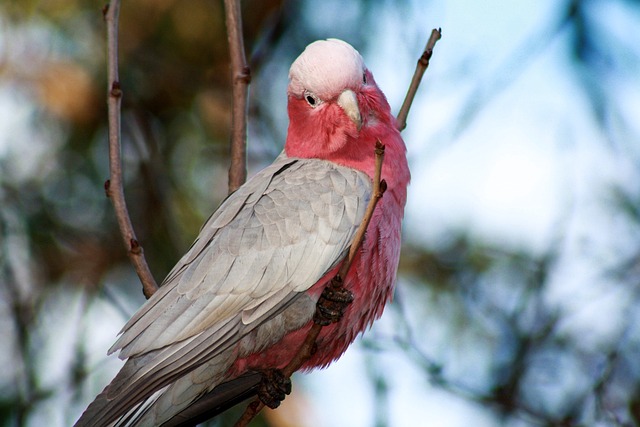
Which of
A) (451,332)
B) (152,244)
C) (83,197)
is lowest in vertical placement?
(451,332)

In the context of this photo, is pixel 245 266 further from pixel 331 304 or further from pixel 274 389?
pixel 274 389

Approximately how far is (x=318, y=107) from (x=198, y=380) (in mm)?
1468

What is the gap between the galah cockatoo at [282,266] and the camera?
369 centimetres

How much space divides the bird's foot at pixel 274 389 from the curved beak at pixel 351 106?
1254 millimetres

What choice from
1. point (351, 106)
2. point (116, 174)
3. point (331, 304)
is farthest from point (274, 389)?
point (351, 106)

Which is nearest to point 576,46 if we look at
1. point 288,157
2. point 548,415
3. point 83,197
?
point 548,415

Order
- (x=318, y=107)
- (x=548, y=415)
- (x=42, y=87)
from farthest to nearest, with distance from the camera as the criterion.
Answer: (x=42, y=87)
(x=548, y=415)
(x=318, y=107)

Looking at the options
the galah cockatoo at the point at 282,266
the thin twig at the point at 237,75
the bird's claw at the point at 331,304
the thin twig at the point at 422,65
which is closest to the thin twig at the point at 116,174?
the galah cockatoo at the point at 282,266

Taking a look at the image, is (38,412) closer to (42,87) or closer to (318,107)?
(42,87)

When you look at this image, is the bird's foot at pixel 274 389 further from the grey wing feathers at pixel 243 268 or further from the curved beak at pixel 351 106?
the curved beak at pixel 351 106

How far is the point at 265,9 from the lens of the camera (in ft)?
24.6

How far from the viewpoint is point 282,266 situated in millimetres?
3906

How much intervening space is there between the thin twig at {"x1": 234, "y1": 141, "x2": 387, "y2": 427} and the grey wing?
0.25 m

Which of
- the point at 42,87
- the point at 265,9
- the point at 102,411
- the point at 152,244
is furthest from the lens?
the point at 265,9
